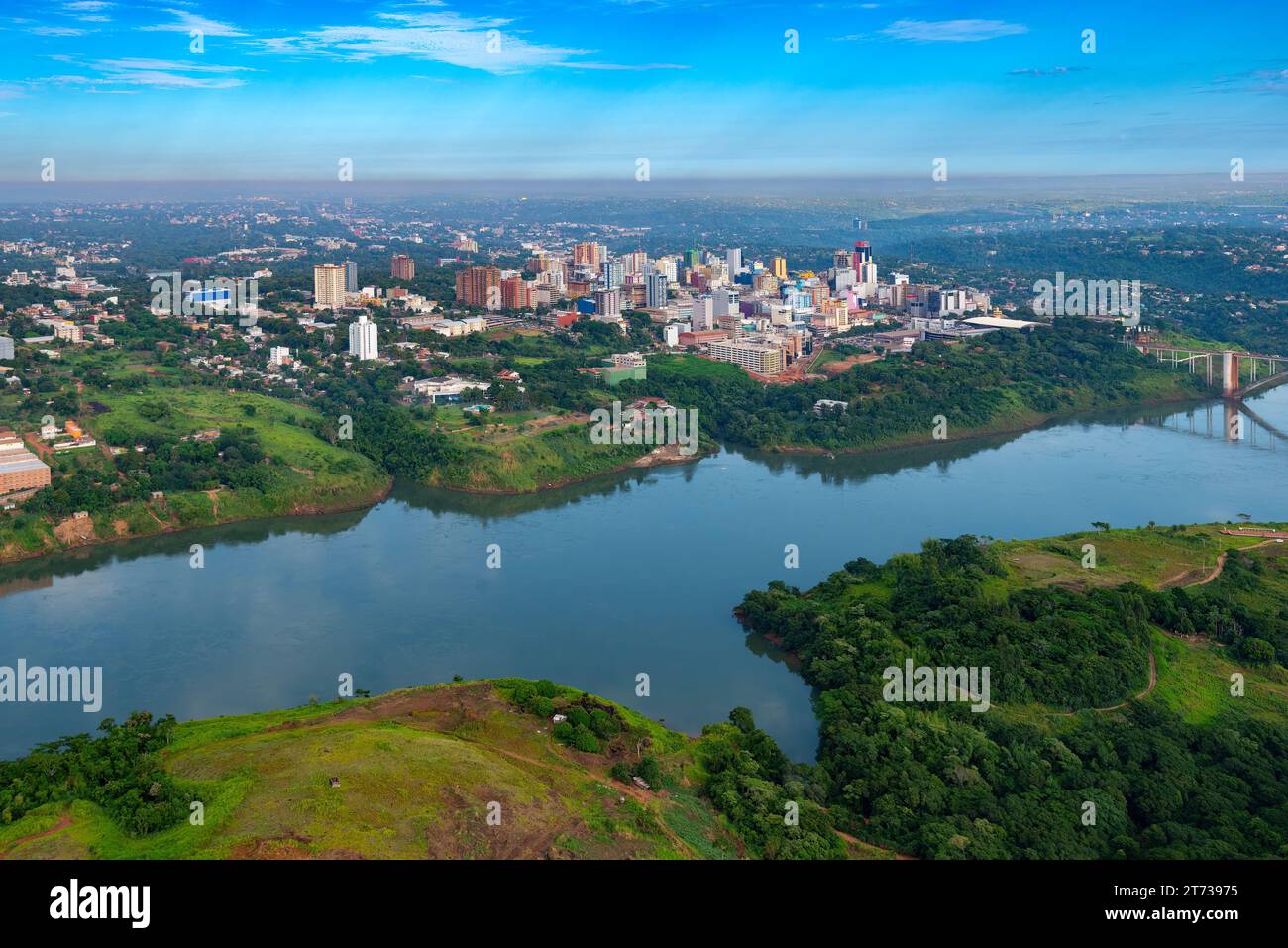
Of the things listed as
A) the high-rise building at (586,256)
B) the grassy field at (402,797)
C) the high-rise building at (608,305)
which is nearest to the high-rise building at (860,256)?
the high-rise building at (586,256)

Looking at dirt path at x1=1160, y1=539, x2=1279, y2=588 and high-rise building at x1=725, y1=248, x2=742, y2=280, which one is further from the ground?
high-rise building at x1=725, y1=248, x2=742, y2=280

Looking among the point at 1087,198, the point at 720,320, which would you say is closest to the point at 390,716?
the point at 720,320

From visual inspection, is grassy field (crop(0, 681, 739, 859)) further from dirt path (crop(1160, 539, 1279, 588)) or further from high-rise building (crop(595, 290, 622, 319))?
high-rise building (crop(595, 290, 622, 319))

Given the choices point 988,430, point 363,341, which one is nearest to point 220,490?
point 363,341

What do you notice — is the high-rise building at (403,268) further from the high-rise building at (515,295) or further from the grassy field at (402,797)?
the grassy field at (402,797)

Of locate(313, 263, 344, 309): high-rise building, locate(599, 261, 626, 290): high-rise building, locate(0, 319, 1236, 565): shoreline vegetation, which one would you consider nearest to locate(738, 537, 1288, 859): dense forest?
locate(0, 319, 1236, 565): shoreline vegetation

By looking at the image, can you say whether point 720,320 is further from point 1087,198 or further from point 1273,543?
point 1087,198
